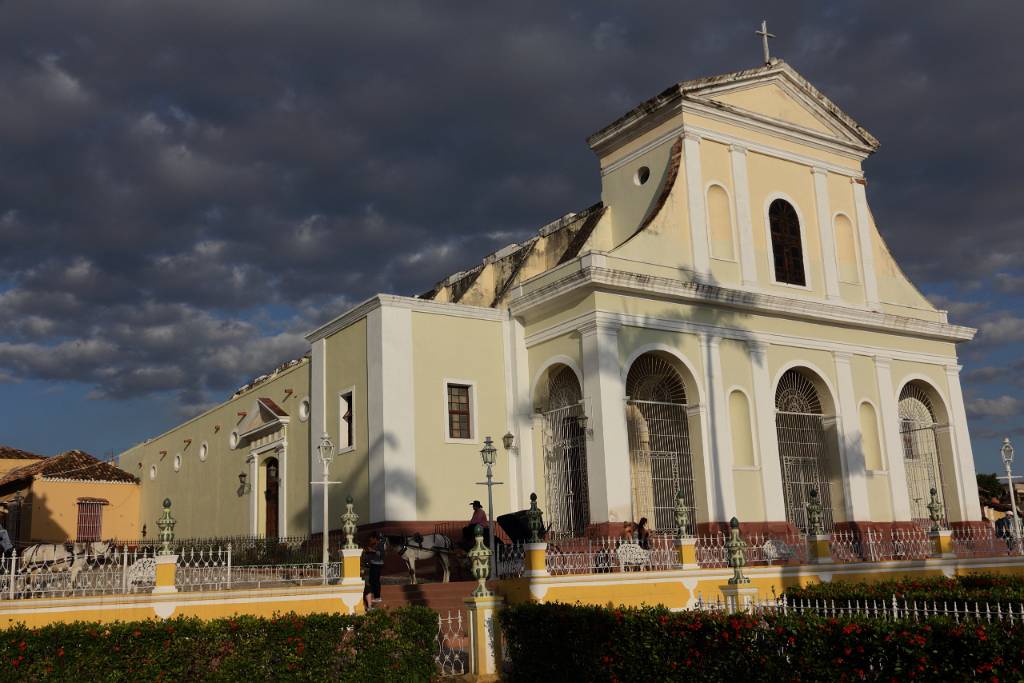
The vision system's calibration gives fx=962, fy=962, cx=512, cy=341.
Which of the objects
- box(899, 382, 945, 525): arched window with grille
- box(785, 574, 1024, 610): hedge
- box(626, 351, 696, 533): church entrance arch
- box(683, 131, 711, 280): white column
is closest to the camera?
box(785, 574, 1024, 610): hedge

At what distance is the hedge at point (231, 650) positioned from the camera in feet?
35.4

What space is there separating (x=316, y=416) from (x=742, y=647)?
18.2 meters

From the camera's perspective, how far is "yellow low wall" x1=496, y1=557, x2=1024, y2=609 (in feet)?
50.2

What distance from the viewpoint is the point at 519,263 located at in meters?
28.3

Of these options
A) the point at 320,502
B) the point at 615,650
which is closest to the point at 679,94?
the point at 320,502

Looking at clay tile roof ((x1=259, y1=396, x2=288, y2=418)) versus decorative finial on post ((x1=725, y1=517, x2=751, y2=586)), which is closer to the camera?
decorative finial on post ((x1=725, y1=517, x2=751, y2=586))

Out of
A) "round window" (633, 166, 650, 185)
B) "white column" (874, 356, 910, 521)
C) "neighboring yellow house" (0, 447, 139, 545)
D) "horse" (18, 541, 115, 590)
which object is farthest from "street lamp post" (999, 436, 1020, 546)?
"neighboring yellow house" (0, 447, 139, 545)

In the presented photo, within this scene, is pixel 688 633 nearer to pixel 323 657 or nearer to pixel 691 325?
pixel 323 657

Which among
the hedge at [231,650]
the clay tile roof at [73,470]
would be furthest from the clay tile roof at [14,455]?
the hedge at [231,650]

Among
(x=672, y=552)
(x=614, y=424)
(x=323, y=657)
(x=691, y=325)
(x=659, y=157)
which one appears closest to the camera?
(x=323, y=657)

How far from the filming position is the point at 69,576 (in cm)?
1393

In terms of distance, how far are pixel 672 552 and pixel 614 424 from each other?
4.39m

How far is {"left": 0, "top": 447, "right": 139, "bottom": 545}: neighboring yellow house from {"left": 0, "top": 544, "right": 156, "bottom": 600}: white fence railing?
24135mm

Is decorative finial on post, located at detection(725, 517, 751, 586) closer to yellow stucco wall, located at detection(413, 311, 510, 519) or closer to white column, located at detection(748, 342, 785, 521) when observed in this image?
white column, located at detection(748, 342, 785, 521)
